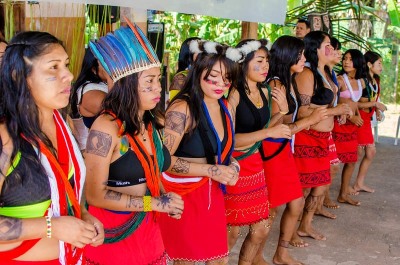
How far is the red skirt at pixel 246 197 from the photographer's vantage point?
3.56 m

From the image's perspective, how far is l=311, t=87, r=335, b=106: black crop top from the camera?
4.45m

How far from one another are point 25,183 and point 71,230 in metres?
0.22

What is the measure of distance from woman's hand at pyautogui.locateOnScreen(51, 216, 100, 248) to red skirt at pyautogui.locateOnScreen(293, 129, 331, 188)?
284 cm

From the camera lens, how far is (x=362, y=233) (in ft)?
16.6

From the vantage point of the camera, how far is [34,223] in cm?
187

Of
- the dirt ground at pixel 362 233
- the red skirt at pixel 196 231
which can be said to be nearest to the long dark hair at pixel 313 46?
the dirt ground at pixel 362 233

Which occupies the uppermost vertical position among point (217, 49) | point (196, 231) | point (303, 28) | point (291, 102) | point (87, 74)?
→ point (303, 28)

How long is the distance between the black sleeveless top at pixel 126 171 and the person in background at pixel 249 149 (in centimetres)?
124

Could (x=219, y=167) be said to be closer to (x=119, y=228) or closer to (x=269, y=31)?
(x=119, y=228)

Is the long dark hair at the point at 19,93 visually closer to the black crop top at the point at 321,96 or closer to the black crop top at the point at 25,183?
the black crop top at the point at 25,183

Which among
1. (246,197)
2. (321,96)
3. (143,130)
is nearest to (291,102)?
(321,96)

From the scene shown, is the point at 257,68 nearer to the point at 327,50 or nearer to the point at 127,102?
the point at 327,50

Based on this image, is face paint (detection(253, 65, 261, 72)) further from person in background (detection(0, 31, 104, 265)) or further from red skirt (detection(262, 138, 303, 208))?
person in background (detection(0, 31, 104, 265))

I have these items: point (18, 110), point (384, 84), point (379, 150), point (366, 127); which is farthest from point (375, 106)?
point (384, 84)
